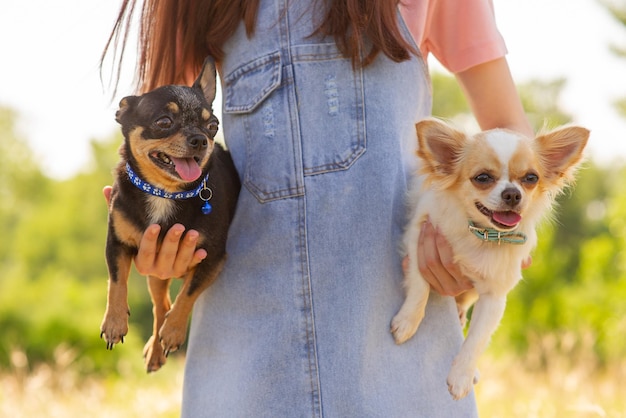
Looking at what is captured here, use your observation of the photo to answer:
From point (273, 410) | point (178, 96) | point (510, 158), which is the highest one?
point (178, 96)

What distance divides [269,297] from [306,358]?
19cm

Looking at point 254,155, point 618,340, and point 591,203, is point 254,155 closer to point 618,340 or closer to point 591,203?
point 618,340

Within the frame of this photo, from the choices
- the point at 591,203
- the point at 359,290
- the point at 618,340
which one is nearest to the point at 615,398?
the point at 359,290

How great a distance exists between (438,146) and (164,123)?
0.88 m

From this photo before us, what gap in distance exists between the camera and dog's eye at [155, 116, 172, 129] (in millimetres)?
2145

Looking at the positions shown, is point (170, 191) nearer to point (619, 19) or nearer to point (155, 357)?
point (155, 357)

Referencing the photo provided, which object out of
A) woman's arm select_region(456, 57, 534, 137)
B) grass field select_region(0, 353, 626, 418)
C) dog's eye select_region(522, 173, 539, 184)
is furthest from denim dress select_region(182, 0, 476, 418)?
grass field select_region(0, 353, 626, 418)

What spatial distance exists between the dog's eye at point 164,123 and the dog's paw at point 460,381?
1.11 metres

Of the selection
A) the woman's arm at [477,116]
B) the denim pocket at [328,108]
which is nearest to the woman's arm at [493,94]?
the woman's arm at [477,116]

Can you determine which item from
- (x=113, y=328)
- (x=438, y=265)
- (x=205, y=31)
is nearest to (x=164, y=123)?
(x=205, y=31)

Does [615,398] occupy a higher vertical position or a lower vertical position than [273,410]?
lower

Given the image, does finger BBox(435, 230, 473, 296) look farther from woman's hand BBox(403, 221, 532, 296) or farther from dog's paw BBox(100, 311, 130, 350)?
dog's paw BBox(100, 311, 130, 350)

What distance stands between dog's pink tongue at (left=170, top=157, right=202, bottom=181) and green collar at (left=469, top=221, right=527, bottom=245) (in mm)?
859

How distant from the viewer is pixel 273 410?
73.7 inches
